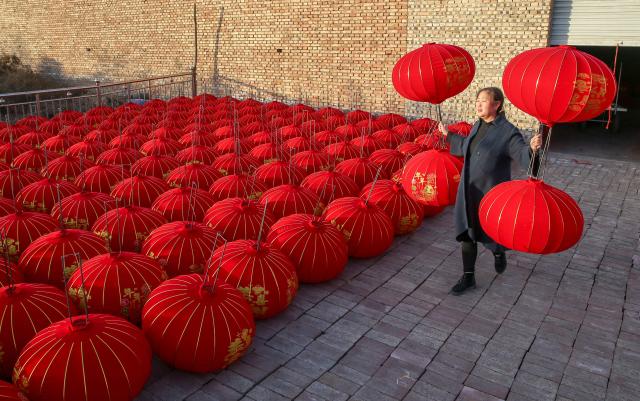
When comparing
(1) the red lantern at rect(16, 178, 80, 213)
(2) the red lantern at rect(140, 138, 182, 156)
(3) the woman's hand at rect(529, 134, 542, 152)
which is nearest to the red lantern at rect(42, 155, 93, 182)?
(1) the red lantern at rect(16, 178, 80, 213)

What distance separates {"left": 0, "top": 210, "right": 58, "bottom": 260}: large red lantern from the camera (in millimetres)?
6426

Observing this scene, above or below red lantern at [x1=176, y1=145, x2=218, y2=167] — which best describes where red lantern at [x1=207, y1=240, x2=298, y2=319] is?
below

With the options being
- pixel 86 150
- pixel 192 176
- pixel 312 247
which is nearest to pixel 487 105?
pixel 312 247

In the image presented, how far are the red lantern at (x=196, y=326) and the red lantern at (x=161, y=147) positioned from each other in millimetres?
6418

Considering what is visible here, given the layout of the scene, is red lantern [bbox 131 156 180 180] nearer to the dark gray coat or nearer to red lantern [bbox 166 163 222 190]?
red lantern [bbox 166 163 222 190]

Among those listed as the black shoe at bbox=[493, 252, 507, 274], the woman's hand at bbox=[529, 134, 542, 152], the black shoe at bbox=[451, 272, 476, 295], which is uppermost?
the woman's hand at bbox=[529, 134, 542, 152]

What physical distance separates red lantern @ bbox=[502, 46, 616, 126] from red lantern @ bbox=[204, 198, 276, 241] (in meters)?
3.61

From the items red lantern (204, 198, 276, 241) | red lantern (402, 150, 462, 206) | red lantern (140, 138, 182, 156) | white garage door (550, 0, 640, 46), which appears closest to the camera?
red lantern (402, 150, 462, 206)

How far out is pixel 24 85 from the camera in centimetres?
2561

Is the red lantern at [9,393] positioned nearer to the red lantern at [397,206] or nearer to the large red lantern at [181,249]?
the large red lantern at [181,249]

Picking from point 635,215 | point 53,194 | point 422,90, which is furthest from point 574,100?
point 53,194

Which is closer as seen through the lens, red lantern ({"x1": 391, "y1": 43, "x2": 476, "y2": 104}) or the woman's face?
the woman's face

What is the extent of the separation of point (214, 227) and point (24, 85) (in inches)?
930

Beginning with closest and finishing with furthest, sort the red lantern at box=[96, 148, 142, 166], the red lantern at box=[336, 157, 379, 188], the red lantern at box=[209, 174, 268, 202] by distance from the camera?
the red lantern at box=[209, 174, 268, 202], the red lantern at box=[336, 157, 379, 188], the red lantern at box=[96, 148, 142, 166]
